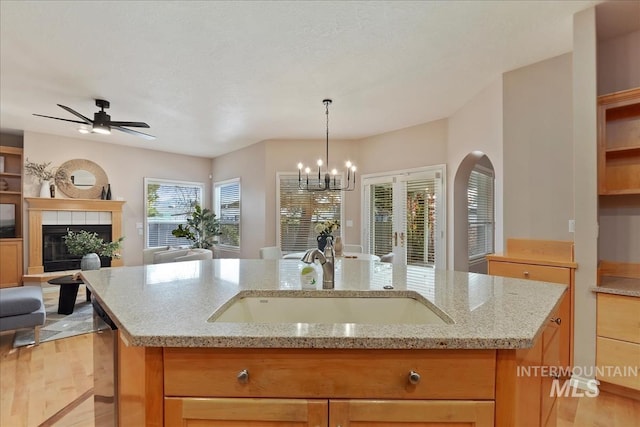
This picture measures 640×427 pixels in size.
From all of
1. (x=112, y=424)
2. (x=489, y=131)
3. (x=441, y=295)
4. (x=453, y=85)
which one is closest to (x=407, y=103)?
(x=453, y=85)

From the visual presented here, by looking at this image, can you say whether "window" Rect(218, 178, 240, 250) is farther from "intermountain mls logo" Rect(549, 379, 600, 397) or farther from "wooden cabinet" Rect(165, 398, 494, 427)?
"wooden cabinet" Rect(165, 398, 494, 427)

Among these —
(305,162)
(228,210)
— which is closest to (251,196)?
(228,210)

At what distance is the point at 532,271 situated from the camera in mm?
2559

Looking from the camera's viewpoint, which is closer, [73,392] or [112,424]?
[112,424]

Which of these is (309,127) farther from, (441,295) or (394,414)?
(394,414)

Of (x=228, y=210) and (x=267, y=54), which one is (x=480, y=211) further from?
(x=228, y=210)

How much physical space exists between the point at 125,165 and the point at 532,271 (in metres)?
6.84

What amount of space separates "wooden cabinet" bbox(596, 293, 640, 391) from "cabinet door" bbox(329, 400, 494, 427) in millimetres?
1954

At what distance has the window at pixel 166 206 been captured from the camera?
651 centimetres

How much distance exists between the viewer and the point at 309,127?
16.2 ft

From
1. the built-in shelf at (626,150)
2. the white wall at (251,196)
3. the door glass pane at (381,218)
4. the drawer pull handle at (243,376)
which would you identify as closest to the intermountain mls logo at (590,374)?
the built-in shelf at (626,150)

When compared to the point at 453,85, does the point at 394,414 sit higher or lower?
lower

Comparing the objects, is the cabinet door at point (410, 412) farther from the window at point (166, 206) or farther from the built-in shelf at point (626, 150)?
the window at point (166, 206)

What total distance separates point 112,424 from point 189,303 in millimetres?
593
